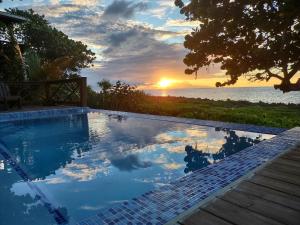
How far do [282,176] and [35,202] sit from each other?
3261 millimetres

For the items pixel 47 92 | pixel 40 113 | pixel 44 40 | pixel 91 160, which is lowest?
pixel 91 160

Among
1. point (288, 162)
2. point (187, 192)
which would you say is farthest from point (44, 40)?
point (288, 162)

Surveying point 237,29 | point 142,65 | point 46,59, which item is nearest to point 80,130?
point 237,29

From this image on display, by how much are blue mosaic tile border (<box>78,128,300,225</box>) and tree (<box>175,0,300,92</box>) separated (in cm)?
259

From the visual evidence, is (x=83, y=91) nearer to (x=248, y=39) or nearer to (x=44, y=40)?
(x=44, y=40)

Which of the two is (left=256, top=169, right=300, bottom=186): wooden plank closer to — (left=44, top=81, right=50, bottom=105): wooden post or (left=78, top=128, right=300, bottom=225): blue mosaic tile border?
(left=78, top=128, right=300, bottom=225): blue mosaic tile border

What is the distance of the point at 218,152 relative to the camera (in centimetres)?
615

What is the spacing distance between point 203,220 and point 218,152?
3.96 metres

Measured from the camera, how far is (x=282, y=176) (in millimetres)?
3283

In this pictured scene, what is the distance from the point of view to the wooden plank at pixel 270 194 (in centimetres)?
259

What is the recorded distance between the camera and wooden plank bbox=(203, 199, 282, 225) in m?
2.29

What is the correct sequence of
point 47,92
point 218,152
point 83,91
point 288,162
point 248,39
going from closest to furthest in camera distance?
point 288,162
point 218,152
point 248,39
point 83,91
point 47,92

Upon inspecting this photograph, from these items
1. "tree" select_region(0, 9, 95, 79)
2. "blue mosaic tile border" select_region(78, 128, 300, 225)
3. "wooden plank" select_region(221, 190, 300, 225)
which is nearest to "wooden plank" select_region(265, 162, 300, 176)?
"blue mosaic tile border" select_region(78, 128, 300, 225)

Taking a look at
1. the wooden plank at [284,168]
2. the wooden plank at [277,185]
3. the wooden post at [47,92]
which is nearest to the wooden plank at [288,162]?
the wooden plank at [284,168]
